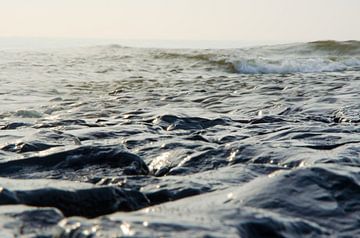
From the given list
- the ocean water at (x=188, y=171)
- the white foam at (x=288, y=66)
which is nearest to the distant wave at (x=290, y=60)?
the white foam at (x=288, y=66)

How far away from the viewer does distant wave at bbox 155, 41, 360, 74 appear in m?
22.1

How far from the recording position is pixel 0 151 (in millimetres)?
4922

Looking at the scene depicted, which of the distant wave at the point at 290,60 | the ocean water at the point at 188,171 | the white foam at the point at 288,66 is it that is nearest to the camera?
the ocean water at the point at 188,171

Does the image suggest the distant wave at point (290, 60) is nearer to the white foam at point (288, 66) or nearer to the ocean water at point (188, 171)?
the white foam at point (288, 66)

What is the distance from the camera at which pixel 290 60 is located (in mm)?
24562

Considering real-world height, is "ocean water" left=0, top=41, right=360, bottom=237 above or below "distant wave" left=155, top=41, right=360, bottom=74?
above

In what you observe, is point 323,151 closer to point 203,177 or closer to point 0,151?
point 203,177

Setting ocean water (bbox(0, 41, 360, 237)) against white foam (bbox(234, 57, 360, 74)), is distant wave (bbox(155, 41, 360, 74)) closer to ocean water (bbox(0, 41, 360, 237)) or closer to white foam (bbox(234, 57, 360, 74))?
white foam (bbox(234, 57, 360, 74))

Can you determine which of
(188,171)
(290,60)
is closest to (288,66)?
(290,60)

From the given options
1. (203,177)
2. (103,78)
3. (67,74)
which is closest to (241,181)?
(203,177)

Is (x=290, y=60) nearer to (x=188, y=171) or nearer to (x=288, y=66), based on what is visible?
(x=288, y=66)

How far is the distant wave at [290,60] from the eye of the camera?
2214cm

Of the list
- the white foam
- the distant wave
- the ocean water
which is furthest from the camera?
the distant wave

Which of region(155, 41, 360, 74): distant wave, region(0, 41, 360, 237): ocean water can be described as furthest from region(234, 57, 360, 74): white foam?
region(0, 41, 360, 237): ocean water
